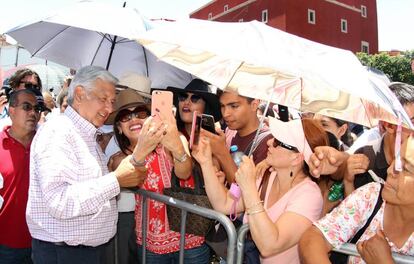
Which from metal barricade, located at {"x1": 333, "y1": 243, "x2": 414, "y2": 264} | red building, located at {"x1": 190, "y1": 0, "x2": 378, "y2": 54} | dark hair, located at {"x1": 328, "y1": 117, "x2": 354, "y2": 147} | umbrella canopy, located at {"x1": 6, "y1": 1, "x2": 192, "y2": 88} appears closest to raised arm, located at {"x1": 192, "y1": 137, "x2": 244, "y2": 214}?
metal barricade, located at {"x1": 333, "y1": 243, "x2": 414, "y2": 264}

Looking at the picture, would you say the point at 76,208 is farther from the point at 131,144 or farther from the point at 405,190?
the point at 405,190

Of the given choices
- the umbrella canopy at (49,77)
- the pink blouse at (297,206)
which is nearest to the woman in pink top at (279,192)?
the pink blouse at (297,206)

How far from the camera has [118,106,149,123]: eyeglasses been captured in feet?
9.93

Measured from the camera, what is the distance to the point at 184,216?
259 centimetres

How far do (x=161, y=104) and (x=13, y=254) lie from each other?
181 cm

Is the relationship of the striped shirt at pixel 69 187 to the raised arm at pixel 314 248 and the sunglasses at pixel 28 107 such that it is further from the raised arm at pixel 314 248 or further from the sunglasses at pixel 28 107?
the raised arm at pixel 314 248

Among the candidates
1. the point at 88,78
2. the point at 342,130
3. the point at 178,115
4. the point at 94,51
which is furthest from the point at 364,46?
the point at 88,78

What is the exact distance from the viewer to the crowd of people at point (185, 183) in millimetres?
2082

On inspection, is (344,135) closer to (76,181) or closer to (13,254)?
(76,181)

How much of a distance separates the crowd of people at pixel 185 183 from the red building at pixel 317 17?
32.4 m

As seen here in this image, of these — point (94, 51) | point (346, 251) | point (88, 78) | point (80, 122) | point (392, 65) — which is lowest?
point (346, 251)

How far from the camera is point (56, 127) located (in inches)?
91.4

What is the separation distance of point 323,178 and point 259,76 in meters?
0.94

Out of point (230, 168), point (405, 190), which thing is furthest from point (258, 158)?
point (405, 190)
